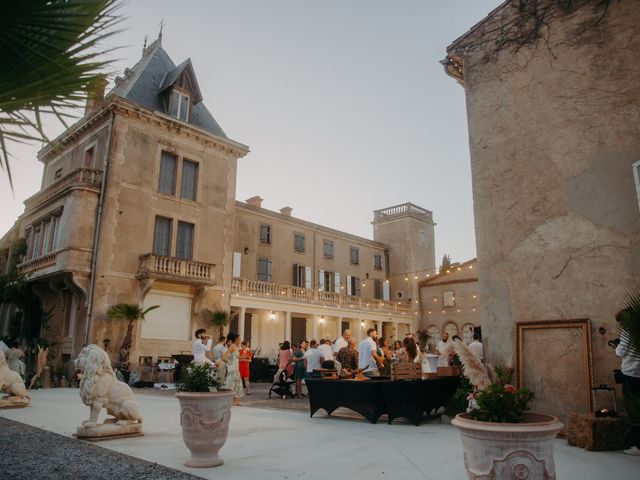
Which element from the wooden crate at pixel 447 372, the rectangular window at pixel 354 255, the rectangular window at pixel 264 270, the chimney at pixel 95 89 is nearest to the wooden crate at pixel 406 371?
the wooden crate at pixel 447 372

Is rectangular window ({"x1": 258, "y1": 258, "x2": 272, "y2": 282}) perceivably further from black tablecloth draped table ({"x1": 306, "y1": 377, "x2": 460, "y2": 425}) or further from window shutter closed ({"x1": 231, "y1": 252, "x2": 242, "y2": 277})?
black tablecloth draped table ({"x1": 306, "y1": 377, "x2": 460, "y2": 425})

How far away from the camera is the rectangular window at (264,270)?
27750 mm

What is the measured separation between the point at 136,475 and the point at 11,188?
340 centimetres

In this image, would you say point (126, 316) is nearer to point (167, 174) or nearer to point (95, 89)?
point (167, 174)

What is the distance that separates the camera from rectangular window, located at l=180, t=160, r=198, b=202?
70.1 ft

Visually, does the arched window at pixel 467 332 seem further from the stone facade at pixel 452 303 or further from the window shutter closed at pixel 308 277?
the window shutter closed at pixel 308 277

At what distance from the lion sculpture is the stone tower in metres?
28.5

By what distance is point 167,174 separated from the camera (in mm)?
20859

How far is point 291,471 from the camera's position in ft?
15.7

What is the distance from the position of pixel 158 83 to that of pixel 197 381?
806 inches

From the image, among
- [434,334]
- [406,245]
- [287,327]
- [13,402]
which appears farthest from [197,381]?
[406,245]

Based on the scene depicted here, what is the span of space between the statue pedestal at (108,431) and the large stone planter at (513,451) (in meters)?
5.34

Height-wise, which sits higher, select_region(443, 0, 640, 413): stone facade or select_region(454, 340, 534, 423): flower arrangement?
select_region(443, 0, 640, 413): stone facade

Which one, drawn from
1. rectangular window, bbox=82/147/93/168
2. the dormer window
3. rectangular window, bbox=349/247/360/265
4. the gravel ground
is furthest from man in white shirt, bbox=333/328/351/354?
rectangular window, bbox=349/247/360/265
